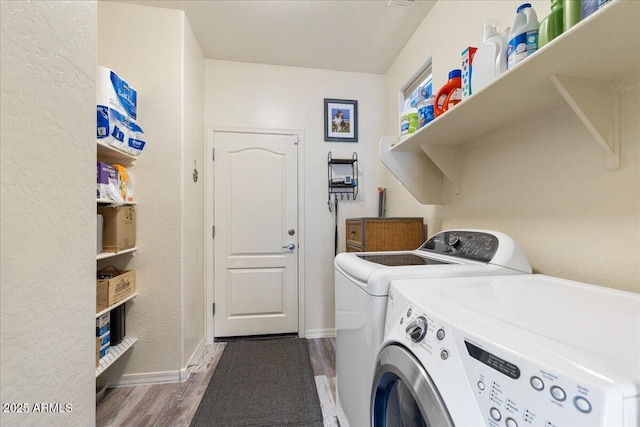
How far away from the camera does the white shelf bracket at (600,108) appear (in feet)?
2.57

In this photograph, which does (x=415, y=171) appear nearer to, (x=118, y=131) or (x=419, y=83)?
(x=419, y=83)

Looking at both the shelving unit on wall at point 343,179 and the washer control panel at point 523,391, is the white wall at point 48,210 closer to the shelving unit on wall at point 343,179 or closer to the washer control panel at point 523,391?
the washer control panel at point 523,391

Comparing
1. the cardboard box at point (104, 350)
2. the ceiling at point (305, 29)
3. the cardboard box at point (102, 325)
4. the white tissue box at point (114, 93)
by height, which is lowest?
the cardboard box at point (104, 350)

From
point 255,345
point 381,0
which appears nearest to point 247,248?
point 255,345

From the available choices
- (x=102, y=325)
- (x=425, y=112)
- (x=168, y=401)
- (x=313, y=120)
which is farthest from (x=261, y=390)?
(x=313, y=120)

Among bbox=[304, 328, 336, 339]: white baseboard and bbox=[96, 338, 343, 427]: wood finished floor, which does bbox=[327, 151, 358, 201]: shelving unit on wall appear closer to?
bbox=[304, 328, 336, 339]: white baseboard

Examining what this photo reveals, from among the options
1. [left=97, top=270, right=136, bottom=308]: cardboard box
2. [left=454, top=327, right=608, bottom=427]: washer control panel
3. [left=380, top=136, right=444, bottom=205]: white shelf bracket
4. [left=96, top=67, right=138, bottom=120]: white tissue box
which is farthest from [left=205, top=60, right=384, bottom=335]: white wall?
[left=454, top=327, right=608, bottom=427]: washer control panel

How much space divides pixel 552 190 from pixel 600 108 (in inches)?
12.7

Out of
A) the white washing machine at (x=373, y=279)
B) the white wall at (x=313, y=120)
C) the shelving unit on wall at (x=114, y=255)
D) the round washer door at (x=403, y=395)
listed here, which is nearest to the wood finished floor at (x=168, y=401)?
the shelving unit on wall at (x=114, y=255)

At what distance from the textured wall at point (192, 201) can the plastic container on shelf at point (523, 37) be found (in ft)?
6.41

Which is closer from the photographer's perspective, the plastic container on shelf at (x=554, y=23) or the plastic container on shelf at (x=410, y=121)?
the plastic container on shelf at (x=554, y=23)

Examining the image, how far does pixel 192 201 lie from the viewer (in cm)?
218

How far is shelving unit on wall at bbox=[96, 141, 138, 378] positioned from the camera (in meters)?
1.51

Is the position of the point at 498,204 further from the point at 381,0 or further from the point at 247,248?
the point at 247,248
